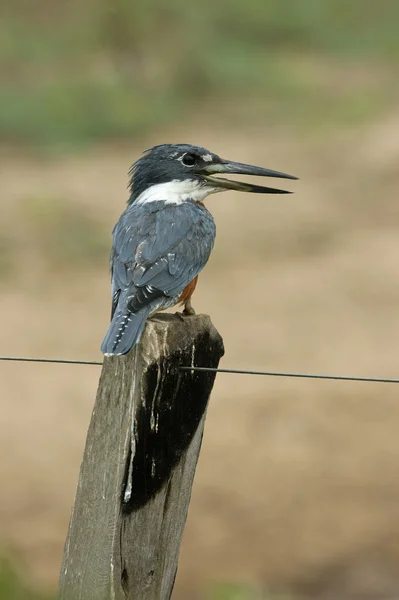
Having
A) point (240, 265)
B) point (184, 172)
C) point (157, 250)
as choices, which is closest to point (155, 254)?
point (157, 250)

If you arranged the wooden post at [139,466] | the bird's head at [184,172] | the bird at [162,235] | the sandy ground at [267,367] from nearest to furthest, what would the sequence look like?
the wooden post at [139,466] < the bird at [162,235] < the bird's head at [184,172] < the sandy ground at [267,367]

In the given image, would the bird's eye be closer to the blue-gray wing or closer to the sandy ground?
the blue-gray wing

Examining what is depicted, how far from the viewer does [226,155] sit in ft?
43.7

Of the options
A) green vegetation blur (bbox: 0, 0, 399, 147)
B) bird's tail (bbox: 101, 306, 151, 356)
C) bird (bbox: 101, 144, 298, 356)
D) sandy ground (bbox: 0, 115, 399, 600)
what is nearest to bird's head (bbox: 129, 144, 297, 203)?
bird (bbox: 101, 144, 298, 356)

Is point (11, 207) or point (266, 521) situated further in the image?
point (11, 207)

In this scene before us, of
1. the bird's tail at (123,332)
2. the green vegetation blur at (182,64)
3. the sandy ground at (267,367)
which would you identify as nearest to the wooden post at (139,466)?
the bird's tail at (123,332)

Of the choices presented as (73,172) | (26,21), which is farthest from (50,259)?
(26,21)

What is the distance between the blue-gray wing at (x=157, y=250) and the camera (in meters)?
2.93

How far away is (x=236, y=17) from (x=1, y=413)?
10788 mm

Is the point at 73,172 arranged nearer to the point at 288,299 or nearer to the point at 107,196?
the point at 107,196

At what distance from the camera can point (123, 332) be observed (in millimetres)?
2365

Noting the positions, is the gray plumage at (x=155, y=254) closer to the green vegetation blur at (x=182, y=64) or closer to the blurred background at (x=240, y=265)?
the blurred background at (x=240, y=265)

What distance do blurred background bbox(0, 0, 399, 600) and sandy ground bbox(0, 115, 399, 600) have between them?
0.02 meters

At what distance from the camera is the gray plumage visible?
286 cm
